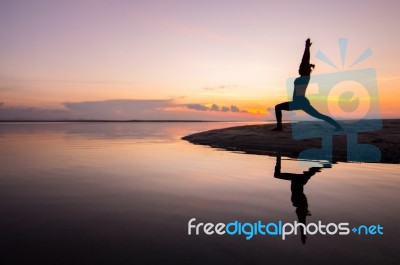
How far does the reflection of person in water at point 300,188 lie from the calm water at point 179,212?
7cm

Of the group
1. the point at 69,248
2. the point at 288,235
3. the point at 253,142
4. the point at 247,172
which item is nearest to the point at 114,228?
the point at 69,248

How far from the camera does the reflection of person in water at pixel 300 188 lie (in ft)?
19.2

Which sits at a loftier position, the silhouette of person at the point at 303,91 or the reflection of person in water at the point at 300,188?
the silhouette of person at the point at 303,91

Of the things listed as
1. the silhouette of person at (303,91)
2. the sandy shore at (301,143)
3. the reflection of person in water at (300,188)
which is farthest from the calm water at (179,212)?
the silhouette of person at (303,91)

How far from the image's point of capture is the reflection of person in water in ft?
19.2

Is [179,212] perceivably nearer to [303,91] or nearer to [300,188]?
[300,188]

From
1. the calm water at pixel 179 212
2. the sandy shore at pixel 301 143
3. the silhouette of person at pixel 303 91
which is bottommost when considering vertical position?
the calm water at pixel 179 212

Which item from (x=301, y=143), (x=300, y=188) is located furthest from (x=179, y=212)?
(x=301, y=143)

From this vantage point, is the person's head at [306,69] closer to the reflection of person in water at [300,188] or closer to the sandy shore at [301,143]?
the sandy shore at [301,143]

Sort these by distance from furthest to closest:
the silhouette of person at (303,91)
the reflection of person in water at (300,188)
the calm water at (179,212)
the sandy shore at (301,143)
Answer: the silhouette of person at (303,91) < the sandy shore at (301,143) < the reflection of person in water at (300,188) < the calm water at (179,212)

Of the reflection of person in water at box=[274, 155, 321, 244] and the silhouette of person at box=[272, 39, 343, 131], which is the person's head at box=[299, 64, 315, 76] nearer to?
the silhouette of person at box=[272, 39, 343, 131]

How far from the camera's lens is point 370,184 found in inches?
347

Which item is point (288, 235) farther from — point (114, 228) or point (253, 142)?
point (253, 142)

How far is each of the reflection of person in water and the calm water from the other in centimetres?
7
